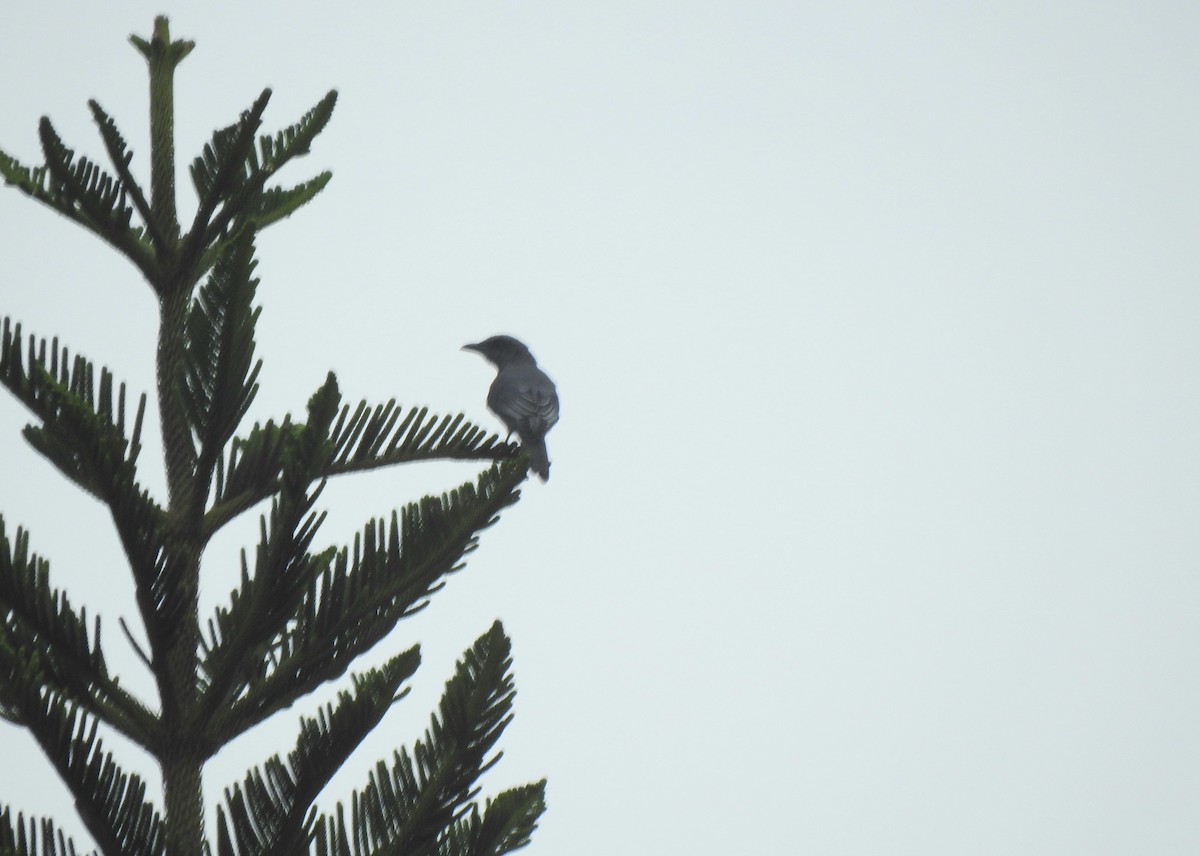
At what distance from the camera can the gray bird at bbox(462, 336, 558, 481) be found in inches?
222

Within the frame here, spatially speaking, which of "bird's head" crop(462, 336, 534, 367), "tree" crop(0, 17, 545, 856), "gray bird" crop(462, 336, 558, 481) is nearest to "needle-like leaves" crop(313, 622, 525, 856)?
"tree" crop(0, 17, 545, 856)

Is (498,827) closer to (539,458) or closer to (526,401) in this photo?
(539,458)

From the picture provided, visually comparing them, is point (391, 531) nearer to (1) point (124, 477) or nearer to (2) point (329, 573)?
(2) point (329, 573)

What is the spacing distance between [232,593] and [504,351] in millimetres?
5120

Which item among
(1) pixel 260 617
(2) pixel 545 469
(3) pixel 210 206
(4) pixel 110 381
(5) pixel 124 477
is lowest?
(1) pixel 260 617

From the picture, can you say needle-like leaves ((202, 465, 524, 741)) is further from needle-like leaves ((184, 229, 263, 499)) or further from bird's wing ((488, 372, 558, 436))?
bird's wing ((488, 372, 558, 436))

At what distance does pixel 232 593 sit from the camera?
2.14 meters

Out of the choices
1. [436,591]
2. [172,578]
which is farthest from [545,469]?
[172,578]

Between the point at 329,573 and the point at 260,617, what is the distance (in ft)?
0.52

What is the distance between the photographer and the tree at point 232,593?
6.44 ft

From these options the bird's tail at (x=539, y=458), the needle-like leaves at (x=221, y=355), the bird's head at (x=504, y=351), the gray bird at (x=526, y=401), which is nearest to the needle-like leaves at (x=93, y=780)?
the needle-like leaves at (x=221, y=355)

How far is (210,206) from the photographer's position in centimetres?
238

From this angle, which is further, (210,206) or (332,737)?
(210,206)

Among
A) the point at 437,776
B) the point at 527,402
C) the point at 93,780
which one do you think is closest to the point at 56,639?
the point at 93,780
